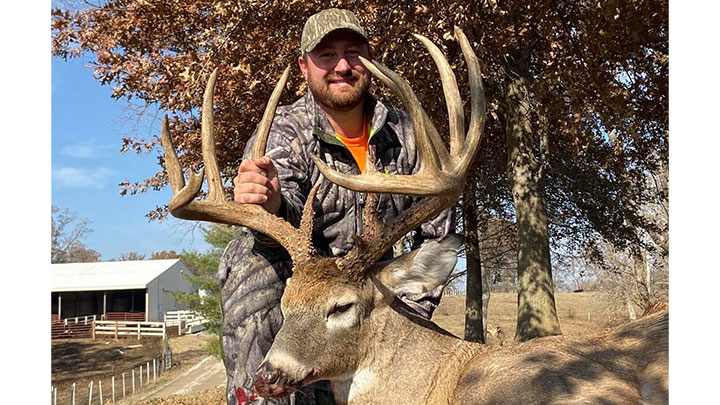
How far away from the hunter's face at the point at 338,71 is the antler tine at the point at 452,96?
2.97ft

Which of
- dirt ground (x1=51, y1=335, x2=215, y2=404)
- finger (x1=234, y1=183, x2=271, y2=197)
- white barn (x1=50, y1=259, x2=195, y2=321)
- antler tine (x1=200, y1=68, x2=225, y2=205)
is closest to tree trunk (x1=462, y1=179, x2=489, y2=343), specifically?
antler tine (x1=200, y1=68, x2=225, y2=205)

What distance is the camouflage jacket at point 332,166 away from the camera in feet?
14.9

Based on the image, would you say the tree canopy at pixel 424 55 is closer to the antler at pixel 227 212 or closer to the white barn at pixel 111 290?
the antler at pixel 227 212

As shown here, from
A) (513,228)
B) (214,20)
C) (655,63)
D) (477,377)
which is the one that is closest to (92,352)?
(513,228)

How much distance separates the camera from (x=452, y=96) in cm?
385

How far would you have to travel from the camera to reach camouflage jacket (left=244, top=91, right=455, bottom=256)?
453 centimetres

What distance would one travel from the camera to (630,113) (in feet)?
25.2

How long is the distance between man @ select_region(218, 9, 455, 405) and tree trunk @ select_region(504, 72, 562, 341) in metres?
6.13

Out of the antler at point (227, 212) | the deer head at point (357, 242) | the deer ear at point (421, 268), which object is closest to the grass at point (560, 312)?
the deer ear at point (421, 268)

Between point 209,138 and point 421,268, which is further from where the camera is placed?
point 209,138

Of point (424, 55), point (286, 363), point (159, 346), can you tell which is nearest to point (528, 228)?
point (424, 55)

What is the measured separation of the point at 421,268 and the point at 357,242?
0.46m

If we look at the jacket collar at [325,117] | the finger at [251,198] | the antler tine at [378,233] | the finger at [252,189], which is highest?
the jacket collar at [325,117]

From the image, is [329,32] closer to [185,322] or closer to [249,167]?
[249,167]
